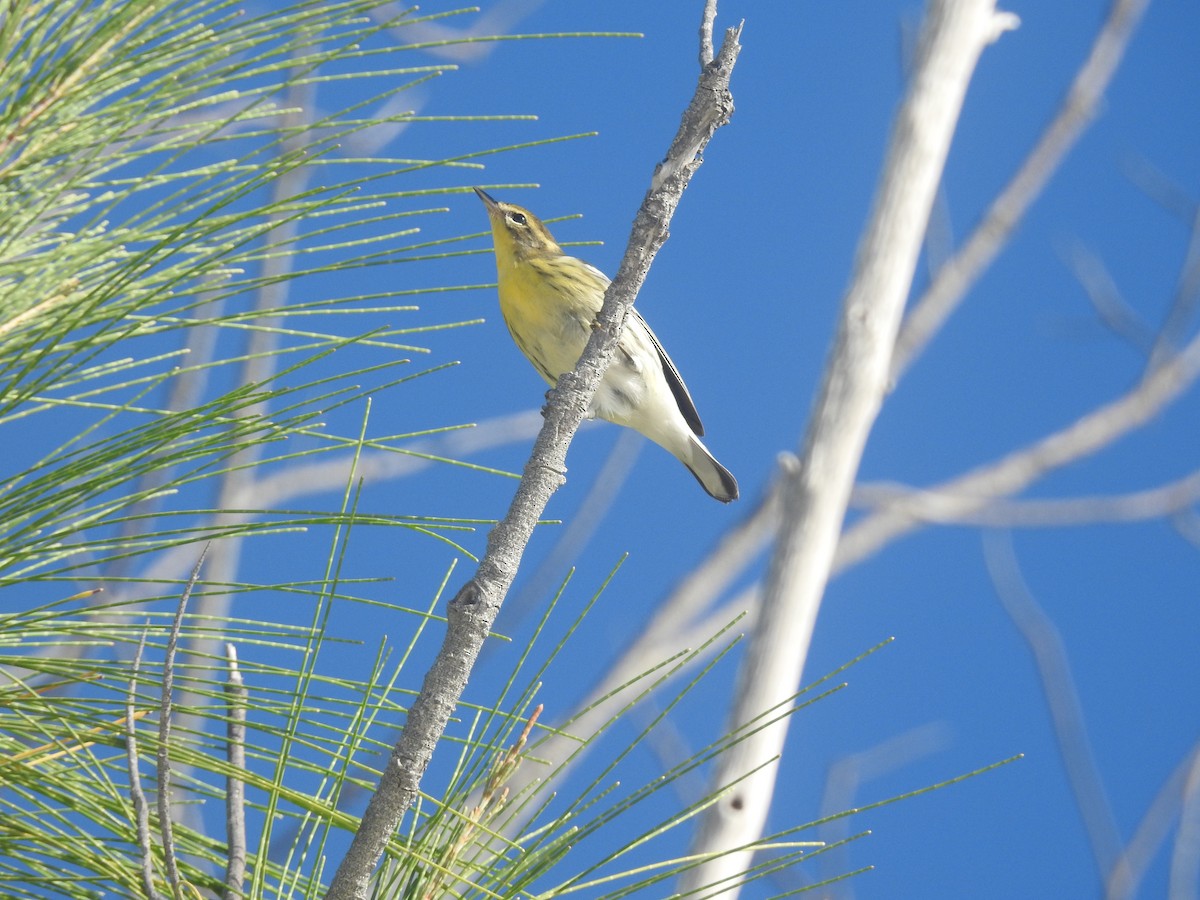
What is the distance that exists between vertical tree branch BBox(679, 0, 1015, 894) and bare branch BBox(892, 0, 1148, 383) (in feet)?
4.08

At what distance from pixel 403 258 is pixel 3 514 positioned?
18.1 inches

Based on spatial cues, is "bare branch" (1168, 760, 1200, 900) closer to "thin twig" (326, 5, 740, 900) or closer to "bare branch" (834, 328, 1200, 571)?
"bare branch" (834, 328, 1200, 571)

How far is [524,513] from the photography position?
1131 millimetres

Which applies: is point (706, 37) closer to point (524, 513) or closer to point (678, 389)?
point (524, 513)

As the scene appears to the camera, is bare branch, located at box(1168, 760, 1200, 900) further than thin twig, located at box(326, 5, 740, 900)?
Yes

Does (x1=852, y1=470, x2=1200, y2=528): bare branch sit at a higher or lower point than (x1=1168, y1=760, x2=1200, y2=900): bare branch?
higher

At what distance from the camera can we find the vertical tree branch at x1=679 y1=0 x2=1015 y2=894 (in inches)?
129

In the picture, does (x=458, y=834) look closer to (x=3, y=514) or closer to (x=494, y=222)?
(x=3, y=514)

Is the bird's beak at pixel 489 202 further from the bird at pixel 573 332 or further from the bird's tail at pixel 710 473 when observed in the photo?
the bird's tail at pixel 710 473

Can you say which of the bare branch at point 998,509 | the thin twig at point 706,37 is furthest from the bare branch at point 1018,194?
the thin twig at point 706,37

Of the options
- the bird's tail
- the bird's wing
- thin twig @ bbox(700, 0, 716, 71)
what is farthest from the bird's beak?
thin twig @ bbox(700, 0, 716, 71)

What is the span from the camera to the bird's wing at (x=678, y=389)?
345 centimetres

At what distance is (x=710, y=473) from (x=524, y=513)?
2.59m

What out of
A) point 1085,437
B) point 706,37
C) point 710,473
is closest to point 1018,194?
point 1085,437
